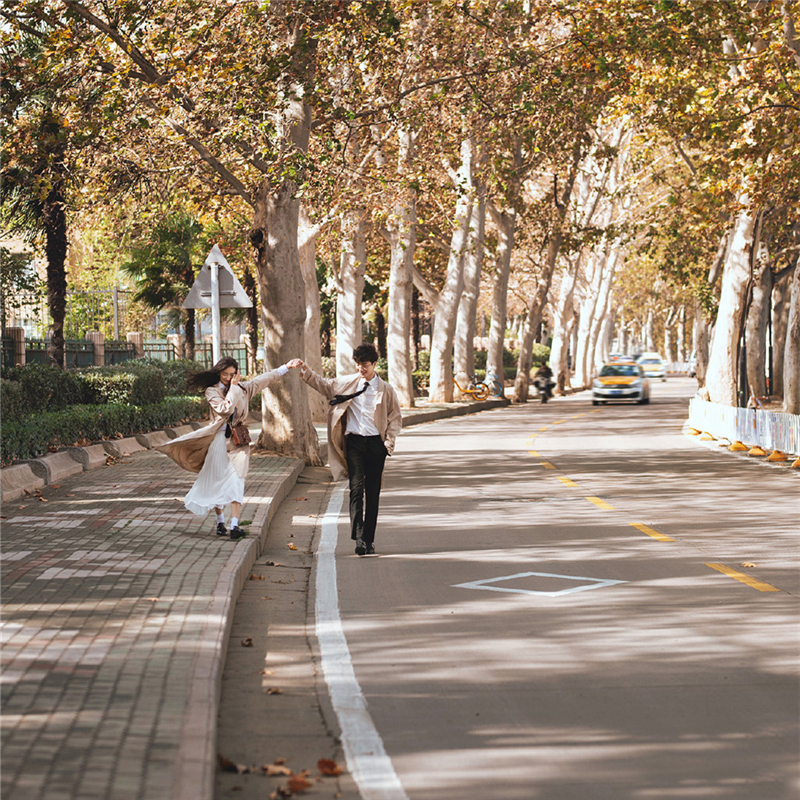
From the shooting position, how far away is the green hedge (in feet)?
51.2

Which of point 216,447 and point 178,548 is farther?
point 216,447

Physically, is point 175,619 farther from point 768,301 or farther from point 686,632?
point 768,301

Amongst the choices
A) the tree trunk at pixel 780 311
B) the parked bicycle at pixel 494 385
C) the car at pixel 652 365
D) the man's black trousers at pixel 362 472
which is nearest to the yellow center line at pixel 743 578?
the man's black trousers at pixel 362 472

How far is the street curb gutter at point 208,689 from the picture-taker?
458cm

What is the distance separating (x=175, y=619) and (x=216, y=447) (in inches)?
159

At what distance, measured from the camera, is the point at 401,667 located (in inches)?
273

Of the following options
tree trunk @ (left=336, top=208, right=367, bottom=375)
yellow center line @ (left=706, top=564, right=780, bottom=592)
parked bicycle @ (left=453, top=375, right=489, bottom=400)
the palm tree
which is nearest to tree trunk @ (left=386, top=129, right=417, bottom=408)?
tree trunk @ (left=336, top=208, right=367, bottom=375)

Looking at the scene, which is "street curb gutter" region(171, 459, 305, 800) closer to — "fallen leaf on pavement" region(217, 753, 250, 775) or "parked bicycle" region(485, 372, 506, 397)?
"fallen leaf on pavement" region(217, 753, 250, 775)

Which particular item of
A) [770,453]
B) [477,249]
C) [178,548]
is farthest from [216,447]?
[477,249]

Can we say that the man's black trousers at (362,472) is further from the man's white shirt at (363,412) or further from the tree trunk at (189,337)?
the tree trunk at (189,337)

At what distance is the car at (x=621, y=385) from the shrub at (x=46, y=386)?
27404mm

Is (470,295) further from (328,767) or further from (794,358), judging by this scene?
(328,767)

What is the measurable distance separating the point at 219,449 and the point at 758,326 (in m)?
31.6

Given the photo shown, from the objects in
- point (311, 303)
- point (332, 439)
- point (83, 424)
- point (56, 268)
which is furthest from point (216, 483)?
point (311, 303)
